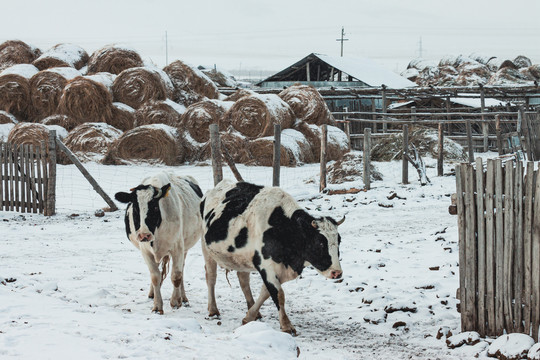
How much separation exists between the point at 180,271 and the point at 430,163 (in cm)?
1206

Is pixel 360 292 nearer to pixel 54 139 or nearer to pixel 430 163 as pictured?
pixel 54 139

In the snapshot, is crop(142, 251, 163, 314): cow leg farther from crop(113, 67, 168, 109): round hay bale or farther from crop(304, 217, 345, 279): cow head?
crop(113, 67, 168, 109): round hay bale

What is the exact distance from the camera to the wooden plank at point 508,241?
16.7ft

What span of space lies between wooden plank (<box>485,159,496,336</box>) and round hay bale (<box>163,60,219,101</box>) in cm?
1698

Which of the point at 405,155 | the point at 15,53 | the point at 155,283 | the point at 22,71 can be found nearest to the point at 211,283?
the point at 155,283

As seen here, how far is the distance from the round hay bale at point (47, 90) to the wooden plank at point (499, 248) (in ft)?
55.0

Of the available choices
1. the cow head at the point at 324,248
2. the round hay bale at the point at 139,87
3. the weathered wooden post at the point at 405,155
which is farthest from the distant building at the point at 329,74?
the cow head at the point at 324,248

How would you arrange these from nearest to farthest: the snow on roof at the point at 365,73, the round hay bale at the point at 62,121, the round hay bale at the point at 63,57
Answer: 1. the round hay bale at the point at 62,121
2. the round hay bale at the point at 63,57
3. the snow on roof at the point at 365,73

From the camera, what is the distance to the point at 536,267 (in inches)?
197

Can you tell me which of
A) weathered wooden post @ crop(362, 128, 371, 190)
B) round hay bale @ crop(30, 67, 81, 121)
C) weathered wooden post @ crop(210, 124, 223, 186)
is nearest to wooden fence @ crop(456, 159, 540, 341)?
weathered wooden post @ crop(210, 124, 223, 186)

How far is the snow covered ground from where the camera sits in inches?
181

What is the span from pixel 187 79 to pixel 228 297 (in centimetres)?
1535

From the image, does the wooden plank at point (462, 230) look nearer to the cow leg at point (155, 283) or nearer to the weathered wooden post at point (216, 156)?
the cow leg at point (155, 283)

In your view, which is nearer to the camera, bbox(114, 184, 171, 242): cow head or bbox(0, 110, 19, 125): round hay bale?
bbox(114, 184, 171, 242): cow head
